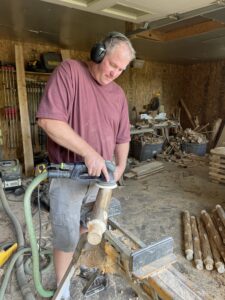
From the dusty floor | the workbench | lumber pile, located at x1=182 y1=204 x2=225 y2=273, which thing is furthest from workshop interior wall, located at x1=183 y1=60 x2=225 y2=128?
lumber pile, located at x1=182 y1=204 x2=225 y2=273

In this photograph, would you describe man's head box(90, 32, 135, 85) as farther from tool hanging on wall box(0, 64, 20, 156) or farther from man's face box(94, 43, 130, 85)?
tool hanging on wall box(0, 64, 20, 156)

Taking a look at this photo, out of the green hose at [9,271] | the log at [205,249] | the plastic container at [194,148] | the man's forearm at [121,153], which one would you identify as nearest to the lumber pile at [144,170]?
the plastic container at [194,148]

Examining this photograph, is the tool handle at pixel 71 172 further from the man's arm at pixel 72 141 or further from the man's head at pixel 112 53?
the man's head at pixel 112 53

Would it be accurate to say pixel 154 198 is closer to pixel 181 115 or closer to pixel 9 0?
pixel 9 0

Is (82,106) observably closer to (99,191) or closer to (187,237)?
(99,191)

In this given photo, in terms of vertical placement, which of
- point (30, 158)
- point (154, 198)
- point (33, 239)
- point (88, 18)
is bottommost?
point (154, 198)

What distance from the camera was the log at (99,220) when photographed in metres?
0.89

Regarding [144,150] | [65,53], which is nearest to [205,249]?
[144,150]

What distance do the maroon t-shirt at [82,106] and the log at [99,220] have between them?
0.37 meters

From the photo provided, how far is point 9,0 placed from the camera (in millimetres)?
2381

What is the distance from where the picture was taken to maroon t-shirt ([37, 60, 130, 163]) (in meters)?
1.16

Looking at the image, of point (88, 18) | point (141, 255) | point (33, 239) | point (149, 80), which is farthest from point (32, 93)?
point (141, 255)

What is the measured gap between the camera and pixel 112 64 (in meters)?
1.19

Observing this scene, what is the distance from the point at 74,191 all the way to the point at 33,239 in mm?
312
